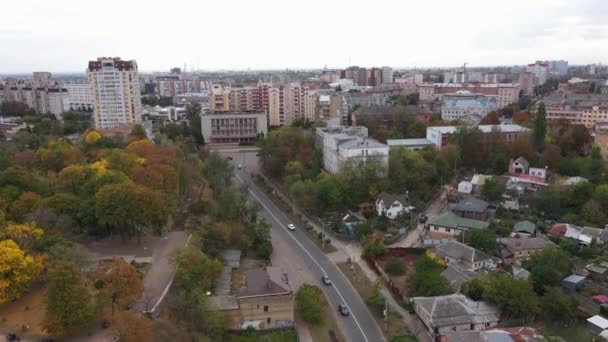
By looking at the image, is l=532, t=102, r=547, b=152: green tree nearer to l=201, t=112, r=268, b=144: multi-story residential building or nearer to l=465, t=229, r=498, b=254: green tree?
l=465, t=229, r=498, b=254: green tree

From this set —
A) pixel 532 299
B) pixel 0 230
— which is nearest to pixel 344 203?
pixel 532 299

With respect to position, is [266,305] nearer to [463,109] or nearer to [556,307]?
[556,307]

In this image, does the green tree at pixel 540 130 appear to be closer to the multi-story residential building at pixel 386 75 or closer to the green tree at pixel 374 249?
the green tree at pixel 374 249

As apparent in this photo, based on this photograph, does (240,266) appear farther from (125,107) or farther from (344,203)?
(125,107)

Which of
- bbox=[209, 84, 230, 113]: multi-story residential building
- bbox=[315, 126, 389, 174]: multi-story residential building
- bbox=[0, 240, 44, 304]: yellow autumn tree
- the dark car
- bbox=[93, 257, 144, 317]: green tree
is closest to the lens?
the dark car

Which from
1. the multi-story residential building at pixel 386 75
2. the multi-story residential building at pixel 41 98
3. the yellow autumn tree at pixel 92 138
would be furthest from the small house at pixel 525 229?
the multi-story residential building at pixel 386 75

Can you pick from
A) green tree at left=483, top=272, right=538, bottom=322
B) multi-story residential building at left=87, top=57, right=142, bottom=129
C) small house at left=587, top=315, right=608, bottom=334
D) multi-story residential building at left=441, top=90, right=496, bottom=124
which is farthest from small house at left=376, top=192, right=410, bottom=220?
multi-story residential building at left=87, top=57, right=142, bottom=129

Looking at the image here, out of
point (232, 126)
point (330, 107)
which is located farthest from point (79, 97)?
point (330, 107)
